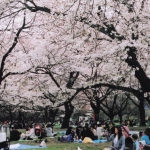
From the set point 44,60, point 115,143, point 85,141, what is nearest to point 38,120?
point 44,60

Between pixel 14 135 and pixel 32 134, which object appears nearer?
pixel 14 135

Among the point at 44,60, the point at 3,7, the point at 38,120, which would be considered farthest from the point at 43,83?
the point at 38,120

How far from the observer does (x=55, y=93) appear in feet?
80.5

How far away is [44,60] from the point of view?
20094mm

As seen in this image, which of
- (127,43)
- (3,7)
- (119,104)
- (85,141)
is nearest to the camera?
(3,7)

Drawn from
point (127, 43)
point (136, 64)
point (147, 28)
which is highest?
point (147, 28)

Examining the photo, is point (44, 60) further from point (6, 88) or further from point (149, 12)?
point (149, 12)

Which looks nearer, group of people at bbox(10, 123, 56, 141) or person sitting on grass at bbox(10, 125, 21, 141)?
person sitting on grass at bbox(10, 125, 21, 141)

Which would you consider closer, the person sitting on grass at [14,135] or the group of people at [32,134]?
the person sitting on grass at [14,135]

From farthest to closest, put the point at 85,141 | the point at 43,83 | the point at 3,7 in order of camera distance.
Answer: the point at 43,83
the point at 85,141
the point at 3,7

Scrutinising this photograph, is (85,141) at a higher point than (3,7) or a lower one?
lower

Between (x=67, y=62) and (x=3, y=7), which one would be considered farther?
(x=67, y=62)

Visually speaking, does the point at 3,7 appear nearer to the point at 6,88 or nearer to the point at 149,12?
the point at 149,12

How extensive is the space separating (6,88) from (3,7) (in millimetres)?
18486
